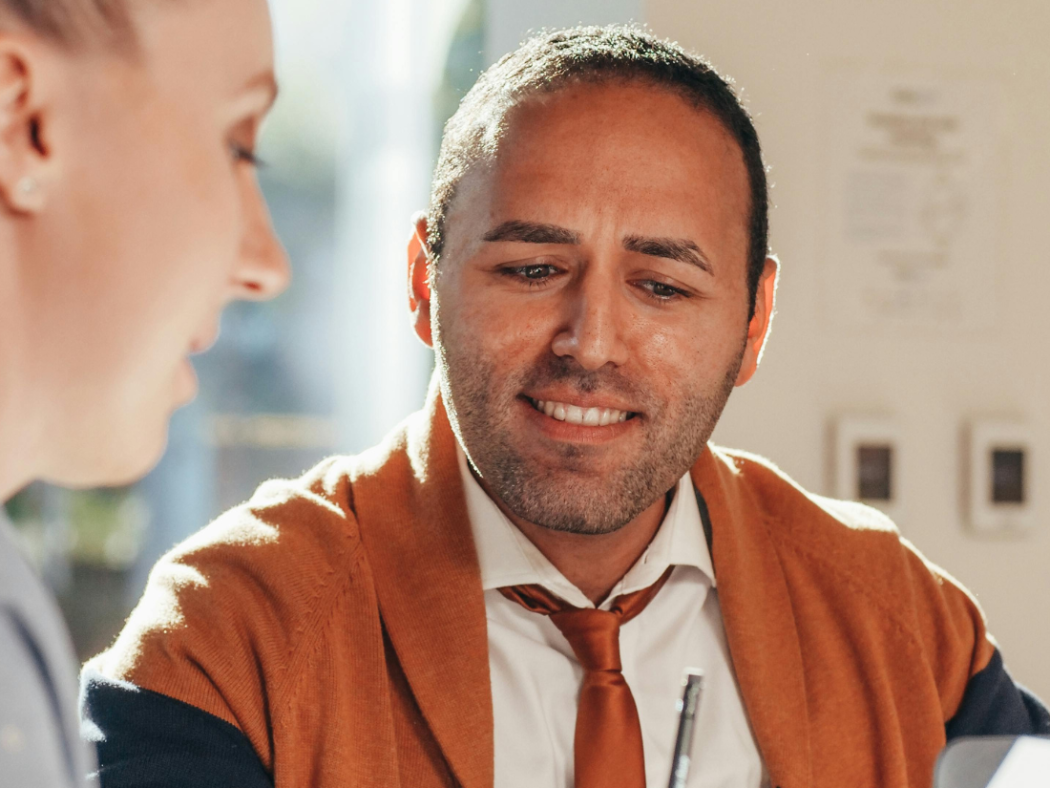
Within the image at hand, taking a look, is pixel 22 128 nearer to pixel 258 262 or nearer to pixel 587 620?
pixel 258 262

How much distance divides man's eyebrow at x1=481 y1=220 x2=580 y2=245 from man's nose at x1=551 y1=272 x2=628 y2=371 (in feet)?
0.14

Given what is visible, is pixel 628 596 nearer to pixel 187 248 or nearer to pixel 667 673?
Answer: pixel 667 673

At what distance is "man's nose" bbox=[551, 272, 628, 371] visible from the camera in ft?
3.61

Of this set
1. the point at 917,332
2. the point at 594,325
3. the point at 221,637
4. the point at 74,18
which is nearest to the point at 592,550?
the point at 594,325

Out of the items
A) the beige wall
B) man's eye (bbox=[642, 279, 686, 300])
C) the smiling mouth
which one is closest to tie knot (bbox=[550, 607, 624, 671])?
the smiling mouth

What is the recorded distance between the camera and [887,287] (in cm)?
184

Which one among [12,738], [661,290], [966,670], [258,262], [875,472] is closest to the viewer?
[12,738]

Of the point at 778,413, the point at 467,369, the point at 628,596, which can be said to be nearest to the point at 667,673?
the point at 628,596

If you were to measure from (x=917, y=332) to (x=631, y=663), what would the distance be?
90 cm

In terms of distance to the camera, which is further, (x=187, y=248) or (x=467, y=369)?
(x=467, y=369)

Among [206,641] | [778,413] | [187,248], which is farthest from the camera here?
[778,413]

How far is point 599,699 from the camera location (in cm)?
114

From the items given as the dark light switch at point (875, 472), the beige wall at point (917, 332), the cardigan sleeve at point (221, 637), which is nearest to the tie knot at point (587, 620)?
the cardigan sleeve at point (221, 637)

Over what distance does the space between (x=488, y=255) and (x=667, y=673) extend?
0.47m
